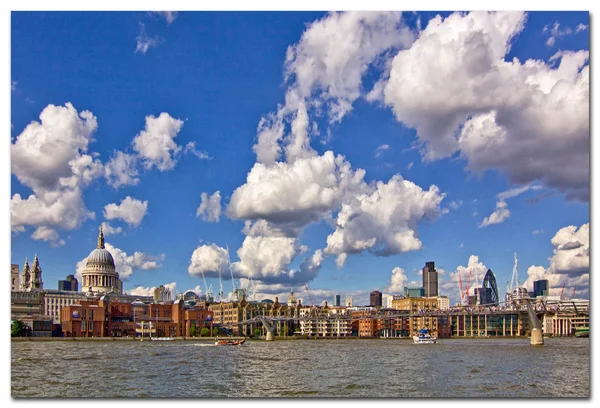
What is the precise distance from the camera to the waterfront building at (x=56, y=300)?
130 metres

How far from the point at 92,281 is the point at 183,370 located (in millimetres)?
112067

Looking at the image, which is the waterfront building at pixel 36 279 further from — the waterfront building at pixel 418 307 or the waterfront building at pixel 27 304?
the waterfront building at pixel 418 307

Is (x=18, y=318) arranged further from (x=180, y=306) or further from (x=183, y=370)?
(x=183, y=370)

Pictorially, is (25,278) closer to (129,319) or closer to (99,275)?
(99,275)

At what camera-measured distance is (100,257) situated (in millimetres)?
145000

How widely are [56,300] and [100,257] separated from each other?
1438 cm

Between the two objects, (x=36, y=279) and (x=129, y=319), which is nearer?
(x=129, y=319)

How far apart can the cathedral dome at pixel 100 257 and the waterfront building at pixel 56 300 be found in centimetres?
846

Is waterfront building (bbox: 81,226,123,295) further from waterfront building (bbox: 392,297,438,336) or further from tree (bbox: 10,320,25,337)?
waterfront building (bbox: 392,297,438,336)

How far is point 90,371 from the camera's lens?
1382 inches

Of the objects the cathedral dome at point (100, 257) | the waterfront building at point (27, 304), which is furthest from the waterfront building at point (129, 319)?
the cathedral dome at point (100, 257)

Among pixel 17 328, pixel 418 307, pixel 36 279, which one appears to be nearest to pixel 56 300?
pixel 36 279
